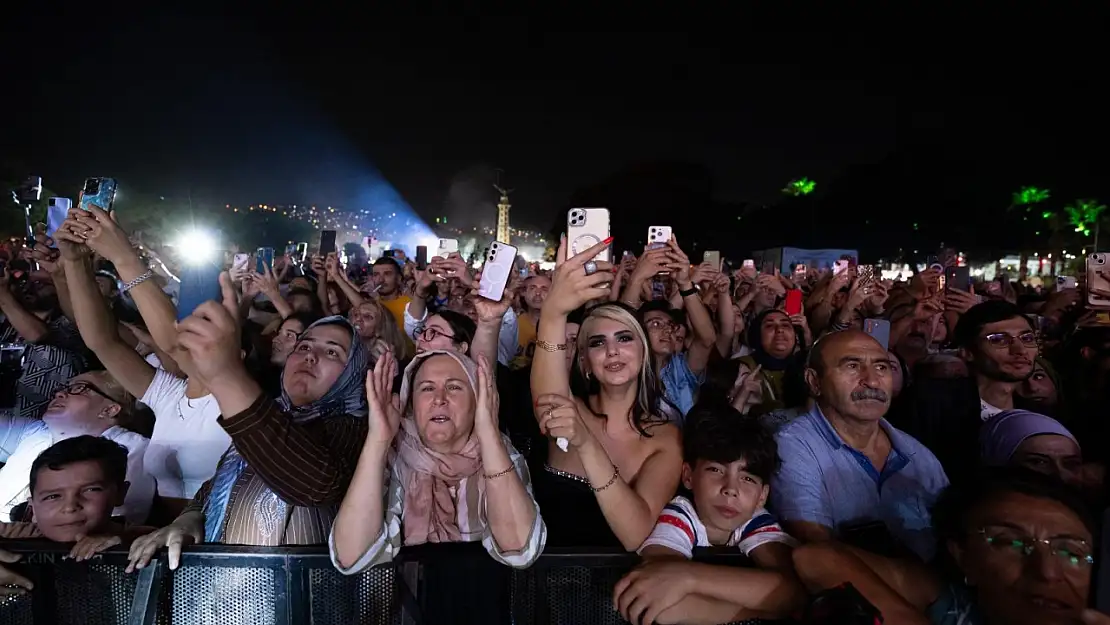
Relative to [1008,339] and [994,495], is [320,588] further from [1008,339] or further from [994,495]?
[1008,339]

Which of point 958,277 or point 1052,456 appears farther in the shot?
point 958,277

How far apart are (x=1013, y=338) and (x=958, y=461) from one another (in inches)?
29.8

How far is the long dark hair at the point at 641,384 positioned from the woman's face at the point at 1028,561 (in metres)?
1.30

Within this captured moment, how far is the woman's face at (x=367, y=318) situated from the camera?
5.17m

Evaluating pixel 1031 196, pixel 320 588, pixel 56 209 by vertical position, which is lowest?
pixel 320 588

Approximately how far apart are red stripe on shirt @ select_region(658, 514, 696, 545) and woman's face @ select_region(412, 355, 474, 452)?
79cm

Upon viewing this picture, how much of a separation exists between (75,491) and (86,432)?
→ 111 centimetres

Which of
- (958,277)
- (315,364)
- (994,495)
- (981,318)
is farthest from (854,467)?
(958,277)

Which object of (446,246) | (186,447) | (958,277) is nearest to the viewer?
(186,447)

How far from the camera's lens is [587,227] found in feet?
11.1

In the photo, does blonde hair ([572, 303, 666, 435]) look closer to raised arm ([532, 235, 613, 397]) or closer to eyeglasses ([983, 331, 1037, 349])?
raised arm ([532, 235, 613, 397])

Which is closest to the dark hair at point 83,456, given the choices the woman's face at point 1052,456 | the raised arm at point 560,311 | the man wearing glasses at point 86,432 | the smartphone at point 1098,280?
the man wearing glasses at point 86,432

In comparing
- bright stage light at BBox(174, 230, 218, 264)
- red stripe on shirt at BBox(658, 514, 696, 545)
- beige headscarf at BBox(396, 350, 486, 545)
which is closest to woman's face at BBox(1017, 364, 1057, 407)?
red stripe on shirt at BBox(658, 514, 696, 545)

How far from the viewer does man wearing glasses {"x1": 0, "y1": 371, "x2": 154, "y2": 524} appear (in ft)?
10.7
